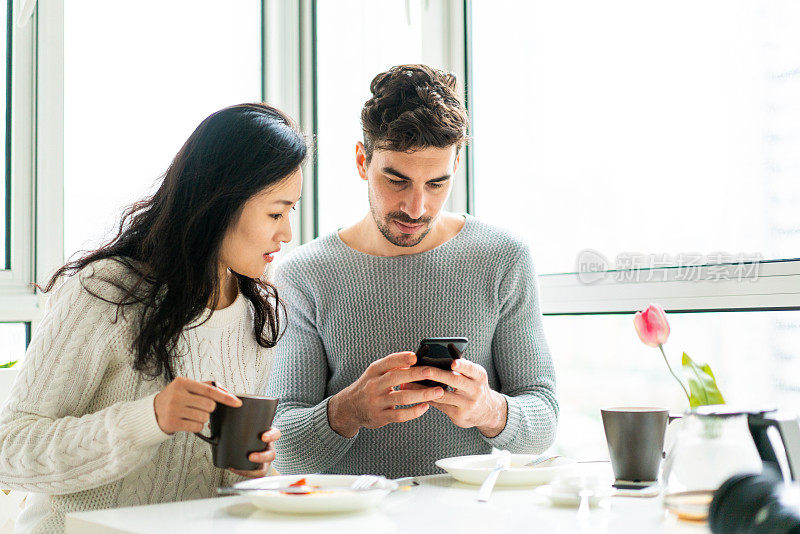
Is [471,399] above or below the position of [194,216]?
below

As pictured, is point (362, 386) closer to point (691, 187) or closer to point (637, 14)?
point (691, 187)

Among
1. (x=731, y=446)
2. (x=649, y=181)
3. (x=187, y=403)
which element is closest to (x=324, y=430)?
(x=187, y=403)

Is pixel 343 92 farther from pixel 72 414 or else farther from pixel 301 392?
pixel 72 414

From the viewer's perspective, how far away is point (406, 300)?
177 centimetres

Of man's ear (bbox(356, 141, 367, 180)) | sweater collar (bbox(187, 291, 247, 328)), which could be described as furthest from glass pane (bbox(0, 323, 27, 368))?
man's ear (bbox(356, 141, 367, 180))

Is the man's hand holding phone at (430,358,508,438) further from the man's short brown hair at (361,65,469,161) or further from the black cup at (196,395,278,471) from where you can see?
the man's short brown hair at (361,65,469,161)

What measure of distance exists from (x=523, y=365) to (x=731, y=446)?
0.86 meters

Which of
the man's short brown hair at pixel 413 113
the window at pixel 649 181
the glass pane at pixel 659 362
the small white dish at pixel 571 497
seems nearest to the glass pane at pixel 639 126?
the window at pixel 649 181

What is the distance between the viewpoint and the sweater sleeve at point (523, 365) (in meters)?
1.56

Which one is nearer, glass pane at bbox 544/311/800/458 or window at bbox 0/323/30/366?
glass pane at bbox 544/311/800/458

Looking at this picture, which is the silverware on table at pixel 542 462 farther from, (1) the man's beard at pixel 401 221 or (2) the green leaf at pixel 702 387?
(1) the man's beard at pixel 401 221

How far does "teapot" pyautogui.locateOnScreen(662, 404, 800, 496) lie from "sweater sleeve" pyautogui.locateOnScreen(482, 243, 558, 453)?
65 centimetres

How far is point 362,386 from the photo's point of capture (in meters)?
1.43

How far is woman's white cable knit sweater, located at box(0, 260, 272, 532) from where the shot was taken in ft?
4.00
